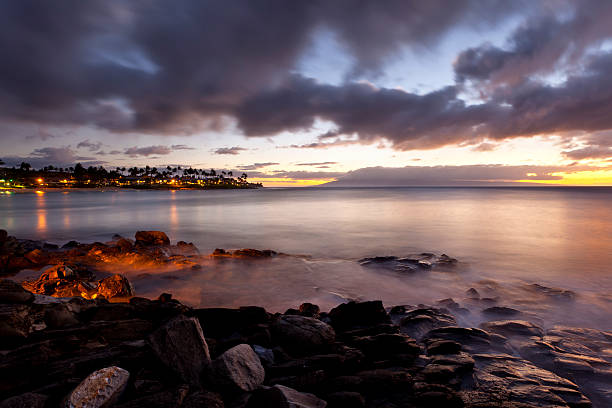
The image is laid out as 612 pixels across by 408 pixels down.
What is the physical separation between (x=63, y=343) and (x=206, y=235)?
19.0 metres

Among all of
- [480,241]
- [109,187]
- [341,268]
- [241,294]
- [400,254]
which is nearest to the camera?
[241,294]

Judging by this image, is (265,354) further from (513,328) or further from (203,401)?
(513,328)

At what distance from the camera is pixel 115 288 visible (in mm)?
8367

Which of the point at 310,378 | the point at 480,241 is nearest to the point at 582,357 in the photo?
the point at 310,378

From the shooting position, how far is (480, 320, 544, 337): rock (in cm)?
604

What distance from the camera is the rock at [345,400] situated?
3.36m

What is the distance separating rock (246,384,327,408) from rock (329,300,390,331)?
9.04 ft

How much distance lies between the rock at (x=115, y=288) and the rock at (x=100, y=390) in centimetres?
606

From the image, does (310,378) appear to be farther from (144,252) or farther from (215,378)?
(144,252)

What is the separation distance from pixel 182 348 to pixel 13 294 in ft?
15.5

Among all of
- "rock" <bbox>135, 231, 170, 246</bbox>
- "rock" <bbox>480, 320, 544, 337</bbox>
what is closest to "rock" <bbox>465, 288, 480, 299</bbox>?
"rock" <bbox>480, 320, 544, 337</bbox>

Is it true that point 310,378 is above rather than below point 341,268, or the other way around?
above

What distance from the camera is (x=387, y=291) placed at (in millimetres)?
9547

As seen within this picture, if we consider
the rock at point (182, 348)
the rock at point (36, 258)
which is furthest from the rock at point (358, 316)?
the rock at point (36, 258)
